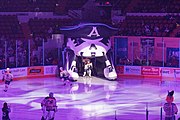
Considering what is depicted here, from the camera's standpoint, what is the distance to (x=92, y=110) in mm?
19656

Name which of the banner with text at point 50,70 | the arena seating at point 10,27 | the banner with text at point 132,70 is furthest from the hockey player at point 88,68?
the arena seating at point 10,27

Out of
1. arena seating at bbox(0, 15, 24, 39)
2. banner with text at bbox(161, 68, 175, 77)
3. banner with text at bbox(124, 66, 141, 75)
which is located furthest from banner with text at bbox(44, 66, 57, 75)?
banner with text at bbox(161, 68, 175, 77)

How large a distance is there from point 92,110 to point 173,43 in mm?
10001

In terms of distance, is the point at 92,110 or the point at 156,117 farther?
the point at 92,110

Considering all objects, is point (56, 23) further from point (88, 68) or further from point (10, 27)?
point (88, 68)

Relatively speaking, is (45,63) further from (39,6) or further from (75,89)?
(39,6)

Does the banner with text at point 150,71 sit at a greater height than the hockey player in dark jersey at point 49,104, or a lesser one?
greater

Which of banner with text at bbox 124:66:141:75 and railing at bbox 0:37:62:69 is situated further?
banner with text at bbox 124:66:141:75

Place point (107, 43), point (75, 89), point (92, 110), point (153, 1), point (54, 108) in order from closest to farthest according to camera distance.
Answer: point (54, 108) < point (92, 110) < point (75, 89) < point (107, 43) < point (153, 1)

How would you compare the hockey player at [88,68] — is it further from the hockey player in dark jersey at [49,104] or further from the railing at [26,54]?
the hockey player in dark jersey at [49,104]

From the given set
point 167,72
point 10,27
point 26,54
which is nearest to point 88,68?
point 26,54

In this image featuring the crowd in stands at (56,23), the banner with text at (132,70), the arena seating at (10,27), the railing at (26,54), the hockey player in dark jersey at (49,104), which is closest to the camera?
the hockey player in dark jersey at (49,104)

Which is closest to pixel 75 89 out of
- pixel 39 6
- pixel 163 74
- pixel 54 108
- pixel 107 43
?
pixel 107 43

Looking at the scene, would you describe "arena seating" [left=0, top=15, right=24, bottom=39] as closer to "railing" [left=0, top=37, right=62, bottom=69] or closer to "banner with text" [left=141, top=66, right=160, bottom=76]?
"railing" [left=0, top=37, right=62, bottom=69]
